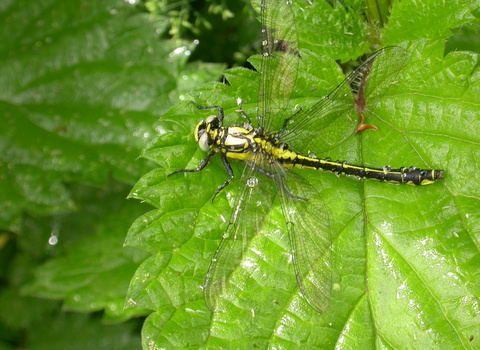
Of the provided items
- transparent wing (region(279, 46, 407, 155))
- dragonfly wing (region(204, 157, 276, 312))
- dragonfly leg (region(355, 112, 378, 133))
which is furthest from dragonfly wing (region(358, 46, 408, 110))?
dragonfly wing (region(204, 157, 276, 312))

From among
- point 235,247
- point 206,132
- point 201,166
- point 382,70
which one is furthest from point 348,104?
point 235,247

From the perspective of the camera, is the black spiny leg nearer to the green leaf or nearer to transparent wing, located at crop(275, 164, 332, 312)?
transparent wing, located at crop(275, 164, 332, 312)

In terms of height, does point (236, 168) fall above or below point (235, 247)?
above

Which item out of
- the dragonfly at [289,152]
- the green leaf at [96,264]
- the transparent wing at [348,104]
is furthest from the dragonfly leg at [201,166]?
the green leaf at [96,264]

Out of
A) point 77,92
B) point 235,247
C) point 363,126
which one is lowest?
point 235,247

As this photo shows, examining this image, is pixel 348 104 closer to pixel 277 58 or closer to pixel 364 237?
pixel 277 58

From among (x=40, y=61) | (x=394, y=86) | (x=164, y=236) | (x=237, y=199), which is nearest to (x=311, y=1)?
(x=394, y=86)

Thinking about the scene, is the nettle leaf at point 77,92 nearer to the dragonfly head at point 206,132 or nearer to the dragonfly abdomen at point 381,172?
the dragonfly head at point 206,132
